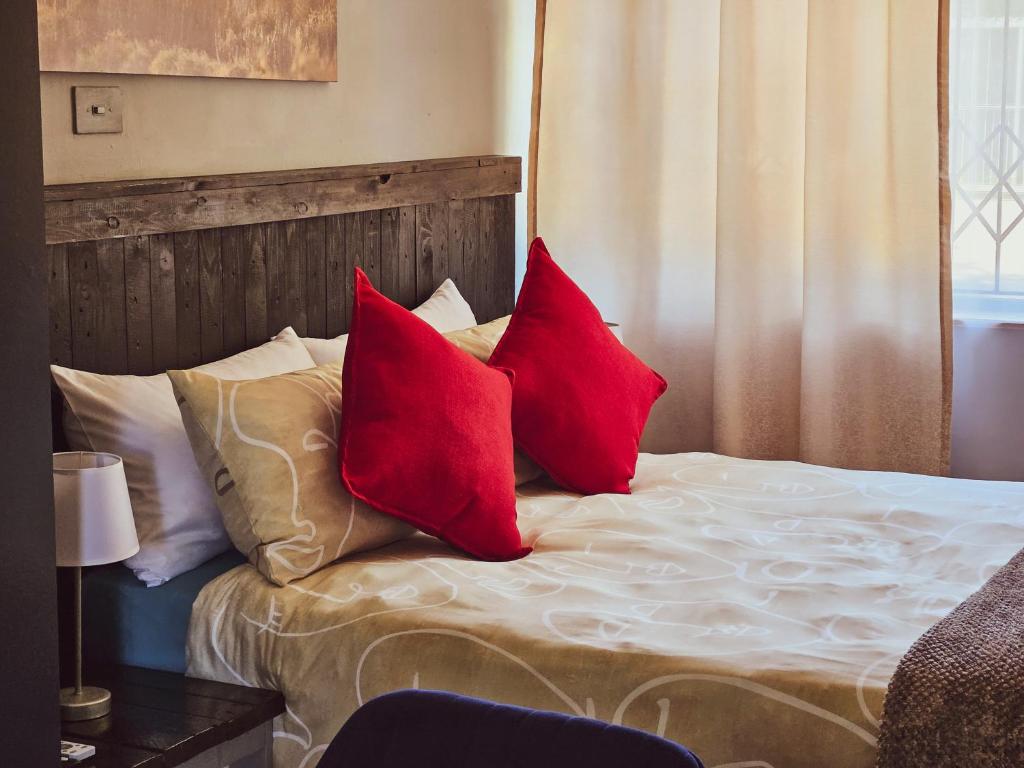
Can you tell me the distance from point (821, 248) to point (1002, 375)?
60cm

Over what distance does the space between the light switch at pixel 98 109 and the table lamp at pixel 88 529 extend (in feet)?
2.23

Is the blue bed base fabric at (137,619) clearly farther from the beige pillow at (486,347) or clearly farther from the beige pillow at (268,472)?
the beige pillow at (486,347)

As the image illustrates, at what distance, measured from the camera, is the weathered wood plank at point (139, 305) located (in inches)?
91.5

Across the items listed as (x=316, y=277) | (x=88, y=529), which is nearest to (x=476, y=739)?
(x=88, y=529)

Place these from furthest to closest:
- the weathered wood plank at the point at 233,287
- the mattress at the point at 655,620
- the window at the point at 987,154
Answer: the window at the point at 987,154
the weathered wood plank at the point at 233,287
the mattress at the point at 655,620

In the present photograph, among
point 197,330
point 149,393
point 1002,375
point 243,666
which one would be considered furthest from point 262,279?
point 1002,375

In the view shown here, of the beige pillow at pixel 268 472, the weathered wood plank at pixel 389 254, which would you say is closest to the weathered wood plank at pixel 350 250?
the weathered wood plank at pixel 389 254

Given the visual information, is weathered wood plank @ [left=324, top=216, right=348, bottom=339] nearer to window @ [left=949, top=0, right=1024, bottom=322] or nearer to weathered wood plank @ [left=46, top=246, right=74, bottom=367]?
weathered wood plank @ [left=46, top=246, right=74, bottom=367]

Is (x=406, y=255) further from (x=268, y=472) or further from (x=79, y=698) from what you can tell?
(x=79, y=698)

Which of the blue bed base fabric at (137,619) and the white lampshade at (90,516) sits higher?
the white lampshade at (90,516)

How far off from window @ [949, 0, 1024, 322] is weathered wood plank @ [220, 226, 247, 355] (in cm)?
196

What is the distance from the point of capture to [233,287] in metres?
2.60

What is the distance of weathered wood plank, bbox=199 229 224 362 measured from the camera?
251cm

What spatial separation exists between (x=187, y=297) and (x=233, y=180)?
272 mm
